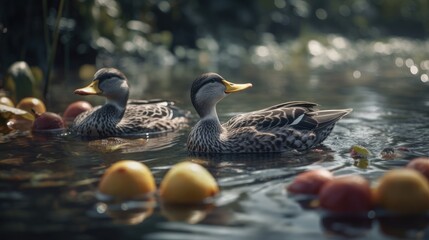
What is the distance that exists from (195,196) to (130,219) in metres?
0.66

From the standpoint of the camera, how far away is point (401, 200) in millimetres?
5945

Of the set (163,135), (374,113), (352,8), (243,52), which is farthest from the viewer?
(352,8)

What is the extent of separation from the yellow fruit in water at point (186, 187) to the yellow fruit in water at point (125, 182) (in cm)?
22

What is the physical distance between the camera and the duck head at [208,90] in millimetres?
9406

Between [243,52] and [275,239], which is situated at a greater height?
[243,52]

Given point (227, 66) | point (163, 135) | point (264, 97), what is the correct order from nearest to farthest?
point (163, 135)
point (264, 97)
point (227, 66)

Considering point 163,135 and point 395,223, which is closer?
point 395,223

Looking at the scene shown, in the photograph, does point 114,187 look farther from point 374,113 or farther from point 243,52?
point 243,52

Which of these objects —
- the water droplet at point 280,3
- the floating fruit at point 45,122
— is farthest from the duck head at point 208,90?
the water droplet at point 280,3

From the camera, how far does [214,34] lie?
2309 cm

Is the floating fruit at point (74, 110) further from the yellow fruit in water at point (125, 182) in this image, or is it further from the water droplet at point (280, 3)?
the water droplet at point (280, 3)

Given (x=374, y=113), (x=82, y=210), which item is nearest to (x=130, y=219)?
(x=82, y=210)

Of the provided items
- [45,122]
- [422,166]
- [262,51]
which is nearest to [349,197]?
[422,166]

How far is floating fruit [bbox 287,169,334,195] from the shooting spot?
6598 mm
